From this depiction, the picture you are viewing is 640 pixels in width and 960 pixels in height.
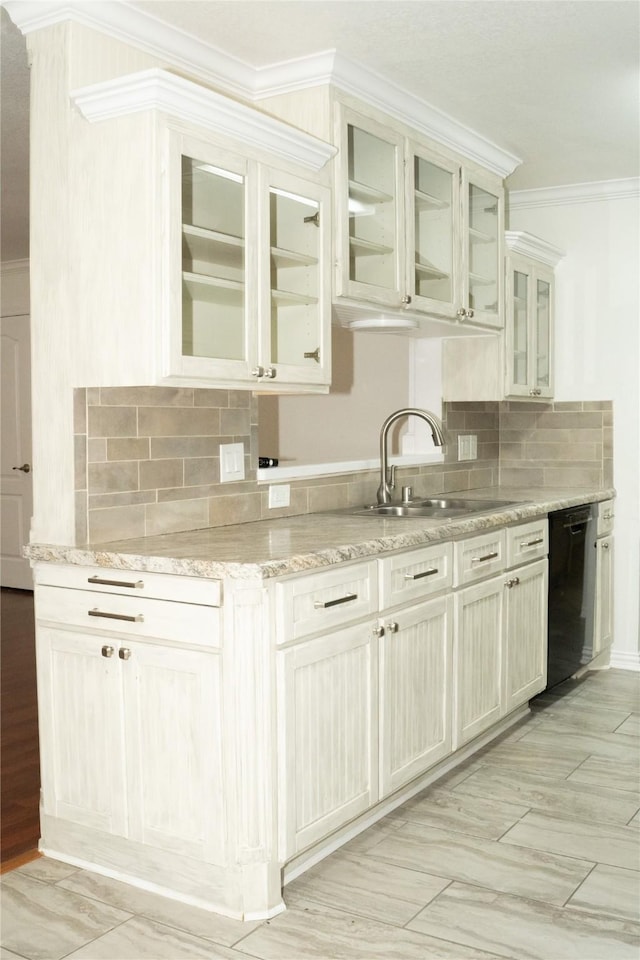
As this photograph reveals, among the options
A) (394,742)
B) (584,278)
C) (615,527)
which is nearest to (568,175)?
(584,278)

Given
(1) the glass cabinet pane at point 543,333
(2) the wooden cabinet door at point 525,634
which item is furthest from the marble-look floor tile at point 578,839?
(1) the glass cabinet pane at point 543,333

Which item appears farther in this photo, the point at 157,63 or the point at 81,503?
the point at 157,63

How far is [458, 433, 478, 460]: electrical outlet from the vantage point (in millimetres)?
4789

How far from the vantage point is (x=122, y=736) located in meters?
2.52

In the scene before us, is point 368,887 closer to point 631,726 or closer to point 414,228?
point 631,726

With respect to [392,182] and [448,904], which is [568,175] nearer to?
[392,182]

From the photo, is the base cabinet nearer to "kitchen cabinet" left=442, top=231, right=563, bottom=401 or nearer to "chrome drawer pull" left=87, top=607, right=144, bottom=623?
"chrome drawer pull" left=87, top=607, right=144, bottom=623

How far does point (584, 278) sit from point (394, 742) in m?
2.94

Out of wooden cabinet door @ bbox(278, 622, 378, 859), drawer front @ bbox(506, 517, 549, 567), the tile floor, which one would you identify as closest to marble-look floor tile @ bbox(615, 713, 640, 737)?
the tile floor

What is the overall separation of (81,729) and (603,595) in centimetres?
297

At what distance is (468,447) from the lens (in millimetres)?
4859

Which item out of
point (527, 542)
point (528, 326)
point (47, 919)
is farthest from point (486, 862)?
point (528, 326)

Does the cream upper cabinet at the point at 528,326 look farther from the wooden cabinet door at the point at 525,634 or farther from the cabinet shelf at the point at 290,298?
the cabinet shelf at the point at 290,298

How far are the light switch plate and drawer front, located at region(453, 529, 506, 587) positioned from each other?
79 centimetres
